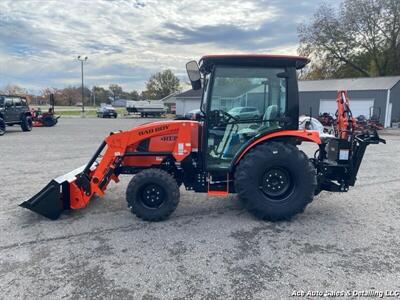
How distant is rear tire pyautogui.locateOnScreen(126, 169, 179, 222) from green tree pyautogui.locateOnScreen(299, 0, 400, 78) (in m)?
30.9

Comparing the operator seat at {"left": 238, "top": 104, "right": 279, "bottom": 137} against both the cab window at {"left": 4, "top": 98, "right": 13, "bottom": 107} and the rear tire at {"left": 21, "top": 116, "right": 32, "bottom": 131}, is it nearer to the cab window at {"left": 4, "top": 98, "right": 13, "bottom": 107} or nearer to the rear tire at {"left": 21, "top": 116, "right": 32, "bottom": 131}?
the cab window at {"left": 4, "top": 98, "right": 13, "bottom": 107}

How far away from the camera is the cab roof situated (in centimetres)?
409

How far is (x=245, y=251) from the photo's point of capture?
139 inches

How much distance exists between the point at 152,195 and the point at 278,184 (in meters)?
1.82

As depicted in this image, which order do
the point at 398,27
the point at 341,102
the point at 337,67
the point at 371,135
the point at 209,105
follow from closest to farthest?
1. the point at 209,105
2. the point at 371,135
3. the point at 341,102
4. the point at 398,27
5. the point at 337,67

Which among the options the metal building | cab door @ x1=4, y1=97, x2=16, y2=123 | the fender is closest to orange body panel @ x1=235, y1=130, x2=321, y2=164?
the fender

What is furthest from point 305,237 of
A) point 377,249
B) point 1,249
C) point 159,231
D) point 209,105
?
point 1,249

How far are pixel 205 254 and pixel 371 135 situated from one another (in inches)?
130

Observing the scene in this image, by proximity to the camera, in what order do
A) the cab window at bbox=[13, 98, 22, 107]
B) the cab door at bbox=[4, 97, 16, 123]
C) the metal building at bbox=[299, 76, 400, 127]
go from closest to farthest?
the cab door at bbox=[4, 97, 16, 123] → the cab window at bbox=[13, 98, 22, 107] → the metal building at bbox=[299, 76, 400, 127]

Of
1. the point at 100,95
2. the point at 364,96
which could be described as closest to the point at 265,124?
the point at 364,96

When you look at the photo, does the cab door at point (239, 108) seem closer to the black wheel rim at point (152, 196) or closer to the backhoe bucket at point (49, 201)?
the black wheel rim at point (152, 196)

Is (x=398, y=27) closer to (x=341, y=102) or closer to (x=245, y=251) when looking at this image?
(x=341, y=102)

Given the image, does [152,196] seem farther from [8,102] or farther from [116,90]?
[116,90]

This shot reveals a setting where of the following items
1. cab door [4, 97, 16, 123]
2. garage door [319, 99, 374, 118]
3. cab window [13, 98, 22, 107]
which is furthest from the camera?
garage door [319, 99, 374, 118]
